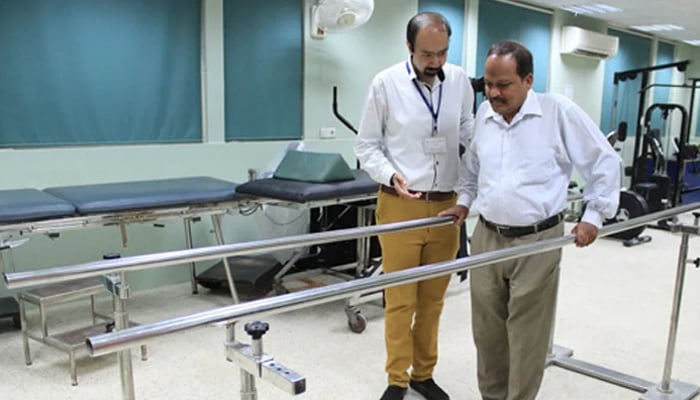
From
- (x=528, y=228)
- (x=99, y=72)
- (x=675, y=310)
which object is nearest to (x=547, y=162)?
(x=528, y=228)

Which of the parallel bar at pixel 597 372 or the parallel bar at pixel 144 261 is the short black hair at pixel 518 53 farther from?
the parallel bar at pixel 597 372

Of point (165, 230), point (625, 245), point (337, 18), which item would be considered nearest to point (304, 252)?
point (165, 230)

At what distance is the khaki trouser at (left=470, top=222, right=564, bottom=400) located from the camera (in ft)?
6.90

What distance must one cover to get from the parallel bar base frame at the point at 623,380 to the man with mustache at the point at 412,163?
0.96 metres

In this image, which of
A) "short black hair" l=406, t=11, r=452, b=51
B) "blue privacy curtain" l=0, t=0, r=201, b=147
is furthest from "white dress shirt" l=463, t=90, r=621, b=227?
"blue privacy curtain" l=0, t=0, r=201, b=147

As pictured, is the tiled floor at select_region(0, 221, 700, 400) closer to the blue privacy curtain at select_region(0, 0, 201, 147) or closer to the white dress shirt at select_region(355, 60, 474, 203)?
the white dress shirt at select_region(355, 60, 474, 203)

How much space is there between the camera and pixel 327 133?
5.39 m

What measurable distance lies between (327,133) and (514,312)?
349 centimetres

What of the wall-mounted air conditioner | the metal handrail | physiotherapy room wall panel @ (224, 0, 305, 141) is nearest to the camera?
the metal handrail

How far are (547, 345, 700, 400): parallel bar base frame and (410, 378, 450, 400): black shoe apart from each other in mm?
771

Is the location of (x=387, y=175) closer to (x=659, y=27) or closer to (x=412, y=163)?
(x=412, y=163)

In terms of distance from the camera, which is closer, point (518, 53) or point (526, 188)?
point (518, 53)

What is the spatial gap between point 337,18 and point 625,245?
3.74 meters

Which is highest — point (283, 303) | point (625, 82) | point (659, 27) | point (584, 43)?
point (659, 27)
